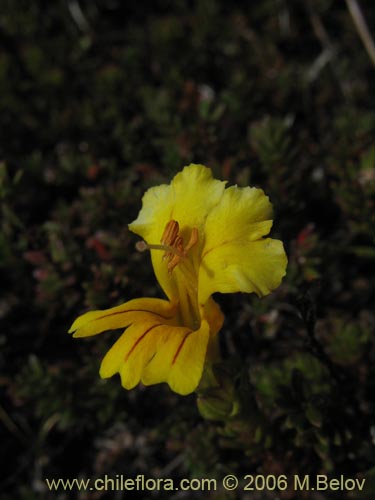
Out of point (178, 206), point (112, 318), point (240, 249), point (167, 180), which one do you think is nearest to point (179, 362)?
point (112, 318)

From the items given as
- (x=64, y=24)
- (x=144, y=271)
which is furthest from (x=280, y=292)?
(x=64, y=24)

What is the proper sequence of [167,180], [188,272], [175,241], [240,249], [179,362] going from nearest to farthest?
[179,362] < [240,249] < [175,241] < [188,272] < [167,180]

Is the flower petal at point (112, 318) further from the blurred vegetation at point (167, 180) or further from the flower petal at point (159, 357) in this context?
the blurred vegetation at point (167, 180)

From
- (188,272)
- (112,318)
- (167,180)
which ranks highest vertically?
(112,318)

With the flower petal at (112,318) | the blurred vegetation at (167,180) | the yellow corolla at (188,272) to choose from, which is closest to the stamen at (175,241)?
the yellow corolla at (188,272)

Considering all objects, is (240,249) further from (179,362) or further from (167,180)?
(167,180)

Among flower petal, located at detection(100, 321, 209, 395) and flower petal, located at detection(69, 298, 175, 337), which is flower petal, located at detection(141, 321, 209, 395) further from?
flower petal, located at detection(69, 298, 175, 337)
